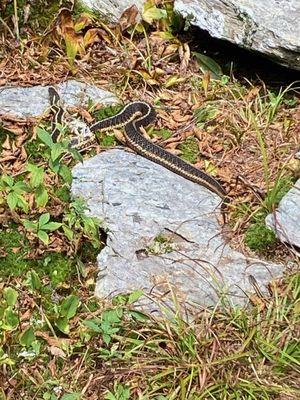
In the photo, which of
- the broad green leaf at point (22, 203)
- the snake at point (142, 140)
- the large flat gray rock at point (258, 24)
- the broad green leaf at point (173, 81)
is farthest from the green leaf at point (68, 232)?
the large flat gray rock at point (258, 24)

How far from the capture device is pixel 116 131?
609 centimetres

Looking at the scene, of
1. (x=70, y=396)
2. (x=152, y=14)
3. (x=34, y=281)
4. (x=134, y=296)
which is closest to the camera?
(x=70, y=396)

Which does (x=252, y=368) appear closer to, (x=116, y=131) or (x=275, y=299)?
(x=275, y=299)

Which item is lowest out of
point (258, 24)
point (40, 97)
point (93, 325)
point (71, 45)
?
point (40, 97)

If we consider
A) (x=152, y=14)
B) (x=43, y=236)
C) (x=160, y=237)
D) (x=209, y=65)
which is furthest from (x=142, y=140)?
(x=152, y=14)

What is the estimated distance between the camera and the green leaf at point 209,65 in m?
6.64

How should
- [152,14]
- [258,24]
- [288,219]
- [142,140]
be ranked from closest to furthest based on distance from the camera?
[288,219], [142,140], [258,24], [152,14]

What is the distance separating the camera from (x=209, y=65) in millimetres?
6676

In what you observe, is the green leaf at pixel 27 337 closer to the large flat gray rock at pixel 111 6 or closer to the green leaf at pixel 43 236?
the green leaf at pixel 43 236

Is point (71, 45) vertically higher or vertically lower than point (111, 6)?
lower

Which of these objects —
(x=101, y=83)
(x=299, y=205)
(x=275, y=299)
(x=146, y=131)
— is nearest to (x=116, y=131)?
(x=146, y=131)

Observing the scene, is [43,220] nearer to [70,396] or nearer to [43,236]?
[43,236]

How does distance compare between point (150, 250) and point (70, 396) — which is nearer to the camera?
point (70, 396)

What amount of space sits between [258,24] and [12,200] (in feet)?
7.71
